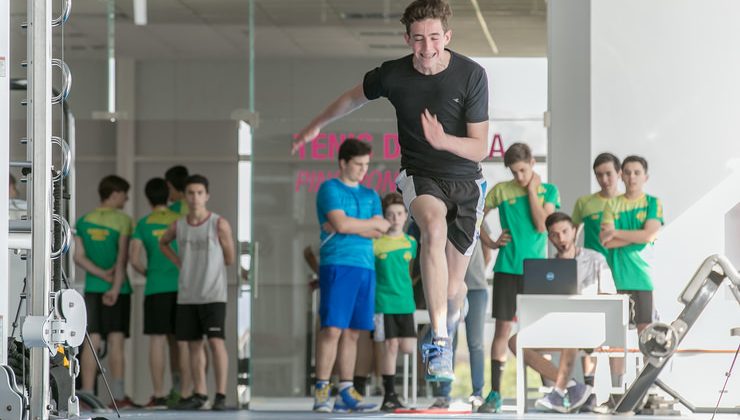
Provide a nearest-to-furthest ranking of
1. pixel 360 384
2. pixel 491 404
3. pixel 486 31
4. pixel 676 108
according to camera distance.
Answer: pixel 491 404 < pixel 360 384 < pixel 676 108 < pixel 486 31

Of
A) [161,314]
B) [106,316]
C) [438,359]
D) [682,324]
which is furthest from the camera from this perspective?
[106,316]

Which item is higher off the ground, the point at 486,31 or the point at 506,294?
the point at 486,31

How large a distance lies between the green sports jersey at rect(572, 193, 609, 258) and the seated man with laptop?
0.21 metres

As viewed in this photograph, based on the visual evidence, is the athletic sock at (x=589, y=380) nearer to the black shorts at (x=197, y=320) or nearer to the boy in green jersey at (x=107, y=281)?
the black shorts at (x=197, y=320)

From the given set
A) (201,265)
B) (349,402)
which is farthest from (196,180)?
(349,402)

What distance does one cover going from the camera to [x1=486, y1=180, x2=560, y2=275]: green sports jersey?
8.73m

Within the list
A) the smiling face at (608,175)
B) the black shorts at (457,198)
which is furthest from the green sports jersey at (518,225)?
the black shorts at (457,198)

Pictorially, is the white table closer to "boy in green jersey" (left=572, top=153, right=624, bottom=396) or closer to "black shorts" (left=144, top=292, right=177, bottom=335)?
"boy in green jersey" (left=572, top=153, right=624, bottom=396)

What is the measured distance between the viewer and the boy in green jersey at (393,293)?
8.62 metres

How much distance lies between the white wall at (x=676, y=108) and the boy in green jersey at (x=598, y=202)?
3.45ft

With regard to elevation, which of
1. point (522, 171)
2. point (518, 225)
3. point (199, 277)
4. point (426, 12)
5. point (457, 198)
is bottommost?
point (199, 277)

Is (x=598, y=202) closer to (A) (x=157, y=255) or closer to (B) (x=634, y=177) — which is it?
(B) (x=634, y=177)

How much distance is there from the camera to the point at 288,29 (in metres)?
11.9

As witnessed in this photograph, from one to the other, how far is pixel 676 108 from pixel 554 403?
2749 millimetres
